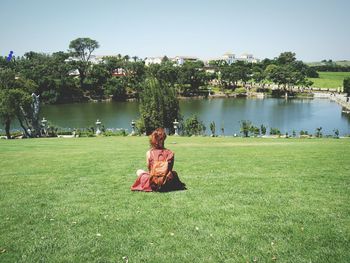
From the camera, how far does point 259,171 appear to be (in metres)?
10.7

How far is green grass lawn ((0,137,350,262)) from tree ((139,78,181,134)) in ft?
108

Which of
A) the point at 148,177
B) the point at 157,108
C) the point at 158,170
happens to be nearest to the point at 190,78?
the point at 157,108

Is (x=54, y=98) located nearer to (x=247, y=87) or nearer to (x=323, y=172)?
(x=247, y=87)

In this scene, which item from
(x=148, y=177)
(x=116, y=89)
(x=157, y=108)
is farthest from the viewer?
(x=116, y=89)

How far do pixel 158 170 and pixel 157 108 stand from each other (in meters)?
36.9

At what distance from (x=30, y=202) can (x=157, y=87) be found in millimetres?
38936

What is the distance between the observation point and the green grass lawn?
17.6 feet

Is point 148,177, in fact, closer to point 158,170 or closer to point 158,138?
point 158,170

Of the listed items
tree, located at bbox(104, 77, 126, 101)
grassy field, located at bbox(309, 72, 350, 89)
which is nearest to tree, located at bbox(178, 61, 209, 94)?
tree, located at bbox(104, 77, 126, 101)

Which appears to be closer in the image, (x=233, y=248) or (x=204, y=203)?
(x=233, y=248)

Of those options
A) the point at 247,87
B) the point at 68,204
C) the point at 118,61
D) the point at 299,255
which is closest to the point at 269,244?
the point at 299,255

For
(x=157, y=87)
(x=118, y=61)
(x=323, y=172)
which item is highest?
(x=118, y=61)

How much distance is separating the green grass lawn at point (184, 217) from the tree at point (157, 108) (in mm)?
32840

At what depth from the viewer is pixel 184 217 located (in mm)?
6617
